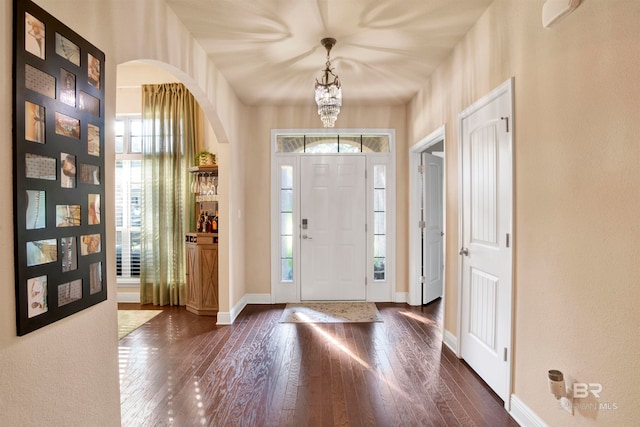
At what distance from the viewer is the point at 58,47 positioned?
1463 mm

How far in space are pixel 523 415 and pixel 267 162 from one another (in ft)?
12.6

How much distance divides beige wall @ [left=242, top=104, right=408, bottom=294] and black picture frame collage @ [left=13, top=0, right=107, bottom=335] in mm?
3060

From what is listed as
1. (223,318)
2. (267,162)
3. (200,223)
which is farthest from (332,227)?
(223,318)

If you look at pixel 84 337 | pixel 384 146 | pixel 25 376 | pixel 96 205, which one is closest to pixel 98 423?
pixel 84 337

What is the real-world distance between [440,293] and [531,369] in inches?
123

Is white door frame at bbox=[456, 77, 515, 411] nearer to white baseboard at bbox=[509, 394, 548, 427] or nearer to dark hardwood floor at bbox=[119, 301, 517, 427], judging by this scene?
white baseboard at bbox=[509, 394, 548, 427]

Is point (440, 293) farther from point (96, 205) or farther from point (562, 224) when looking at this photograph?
point (96, 205)

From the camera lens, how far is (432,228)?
4863 mm

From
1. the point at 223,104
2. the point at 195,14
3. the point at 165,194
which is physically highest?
the point at 195,14

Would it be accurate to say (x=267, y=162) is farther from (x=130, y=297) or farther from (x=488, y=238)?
(x=488, y=238)

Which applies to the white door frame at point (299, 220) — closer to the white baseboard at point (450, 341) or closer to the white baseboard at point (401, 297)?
the white baseboard at point (401, 297)

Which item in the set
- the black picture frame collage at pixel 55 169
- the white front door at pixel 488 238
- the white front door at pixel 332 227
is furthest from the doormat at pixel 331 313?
the black picture frame collage at pixel 55 169

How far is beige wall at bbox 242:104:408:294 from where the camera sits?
4809mm

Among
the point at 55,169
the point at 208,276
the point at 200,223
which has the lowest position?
the point at 208,276
